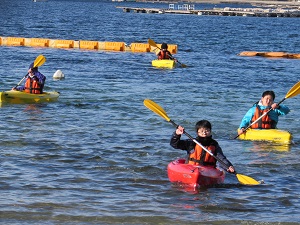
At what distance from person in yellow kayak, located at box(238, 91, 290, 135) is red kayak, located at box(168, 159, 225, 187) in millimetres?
3647

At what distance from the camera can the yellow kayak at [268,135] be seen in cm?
1571

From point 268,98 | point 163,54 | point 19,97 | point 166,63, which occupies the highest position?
point 163,54

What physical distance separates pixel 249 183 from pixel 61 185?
3012mm

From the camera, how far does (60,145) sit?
15281 mm

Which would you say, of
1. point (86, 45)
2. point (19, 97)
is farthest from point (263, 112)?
point (86, 45)

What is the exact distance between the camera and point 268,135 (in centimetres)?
1574

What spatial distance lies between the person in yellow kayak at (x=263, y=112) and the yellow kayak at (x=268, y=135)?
7.7 inches

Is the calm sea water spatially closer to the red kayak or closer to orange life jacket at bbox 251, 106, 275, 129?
the red kayak

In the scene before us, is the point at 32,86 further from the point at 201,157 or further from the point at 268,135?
the point at 201,157

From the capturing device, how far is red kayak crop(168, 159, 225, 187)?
38.8 ft

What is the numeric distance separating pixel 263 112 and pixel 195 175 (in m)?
4.37

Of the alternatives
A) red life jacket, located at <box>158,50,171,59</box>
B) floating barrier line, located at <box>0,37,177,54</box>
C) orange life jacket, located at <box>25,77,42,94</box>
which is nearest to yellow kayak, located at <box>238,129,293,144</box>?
orange life jacket, located at <box>25,77,42,94</box>

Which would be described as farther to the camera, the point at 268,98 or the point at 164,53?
the point at 164,53

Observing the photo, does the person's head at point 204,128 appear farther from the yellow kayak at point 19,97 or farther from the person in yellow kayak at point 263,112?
the yellow kayak at point 19,97
